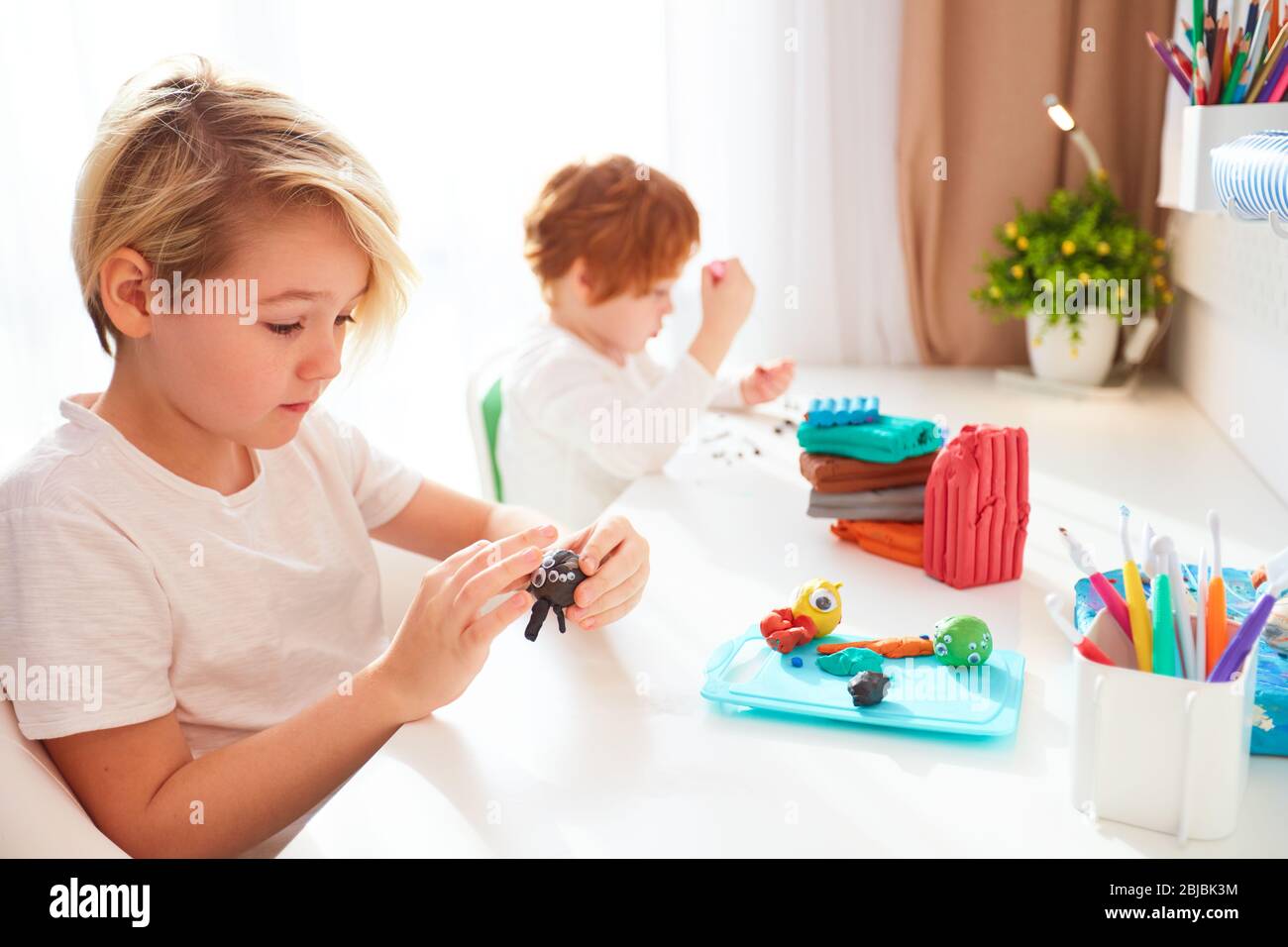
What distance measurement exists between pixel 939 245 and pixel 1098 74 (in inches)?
13.7

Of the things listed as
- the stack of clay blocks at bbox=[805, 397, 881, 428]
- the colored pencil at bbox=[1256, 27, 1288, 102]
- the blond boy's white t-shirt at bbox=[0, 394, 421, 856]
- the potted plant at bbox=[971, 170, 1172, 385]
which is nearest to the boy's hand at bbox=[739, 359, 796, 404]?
the potted plant at bbox=[971, 170, 1172, 385]

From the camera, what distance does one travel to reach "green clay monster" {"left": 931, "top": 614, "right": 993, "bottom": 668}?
76cm

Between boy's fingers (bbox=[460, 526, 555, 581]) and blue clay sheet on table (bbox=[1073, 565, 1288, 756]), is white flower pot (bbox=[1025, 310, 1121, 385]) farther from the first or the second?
boy's fingers (bbox=[460, 526, 555, 581])

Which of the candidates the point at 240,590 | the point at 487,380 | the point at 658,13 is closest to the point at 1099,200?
the point at 658,13

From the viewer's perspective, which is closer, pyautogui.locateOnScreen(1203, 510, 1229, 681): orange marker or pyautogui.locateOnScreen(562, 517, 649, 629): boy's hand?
pyautogui.locateOnScreen(1203, 510, 1229, 681): orange marker

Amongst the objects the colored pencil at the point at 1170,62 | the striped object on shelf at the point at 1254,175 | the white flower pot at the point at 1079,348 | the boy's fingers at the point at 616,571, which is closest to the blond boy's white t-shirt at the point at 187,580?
the boy's fingers at the point at 616,571

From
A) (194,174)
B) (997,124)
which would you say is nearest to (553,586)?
(194,174)

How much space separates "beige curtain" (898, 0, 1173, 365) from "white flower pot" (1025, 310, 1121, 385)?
0.22m

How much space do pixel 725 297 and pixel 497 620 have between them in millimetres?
855

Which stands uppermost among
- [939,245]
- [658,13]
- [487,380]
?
[658,13]

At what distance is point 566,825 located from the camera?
0.62 meters

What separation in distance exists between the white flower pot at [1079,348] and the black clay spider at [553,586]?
1081 mm

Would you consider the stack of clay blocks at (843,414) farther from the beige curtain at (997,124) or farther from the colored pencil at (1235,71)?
the beige curtain at (997,124)
